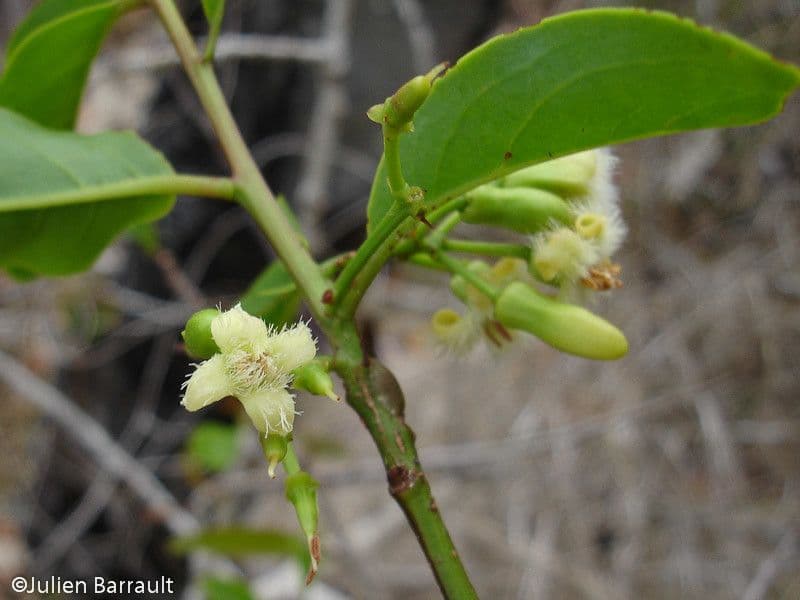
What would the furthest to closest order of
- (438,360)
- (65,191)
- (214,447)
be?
(438,360), (214,447), (65,191)

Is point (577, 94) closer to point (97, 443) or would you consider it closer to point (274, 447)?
point (274, 447)

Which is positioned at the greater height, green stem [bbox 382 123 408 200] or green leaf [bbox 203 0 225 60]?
green leaf [bbox 203 0 225 60]

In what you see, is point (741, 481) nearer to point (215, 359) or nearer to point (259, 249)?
point (259, 249)

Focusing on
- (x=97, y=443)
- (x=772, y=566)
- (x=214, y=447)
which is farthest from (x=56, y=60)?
(x=772, y=566)

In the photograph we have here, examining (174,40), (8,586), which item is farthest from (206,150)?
(174,40)

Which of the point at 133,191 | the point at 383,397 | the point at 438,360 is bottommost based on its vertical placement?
the point at 383,397

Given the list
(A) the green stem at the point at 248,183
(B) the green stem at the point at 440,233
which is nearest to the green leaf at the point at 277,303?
(A) the green stem at the point at 248,183

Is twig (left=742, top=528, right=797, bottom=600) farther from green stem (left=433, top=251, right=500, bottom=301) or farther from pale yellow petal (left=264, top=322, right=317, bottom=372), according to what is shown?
pale yellow petal (left=264, top=322, right=317, bottom=372)

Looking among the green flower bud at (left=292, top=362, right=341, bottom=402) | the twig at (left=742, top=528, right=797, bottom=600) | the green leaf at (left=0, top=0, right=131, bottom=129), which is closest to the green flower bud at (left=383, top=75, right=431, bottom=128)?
the green flower bud at (left=292, top=362, right=341, bottom=402)
